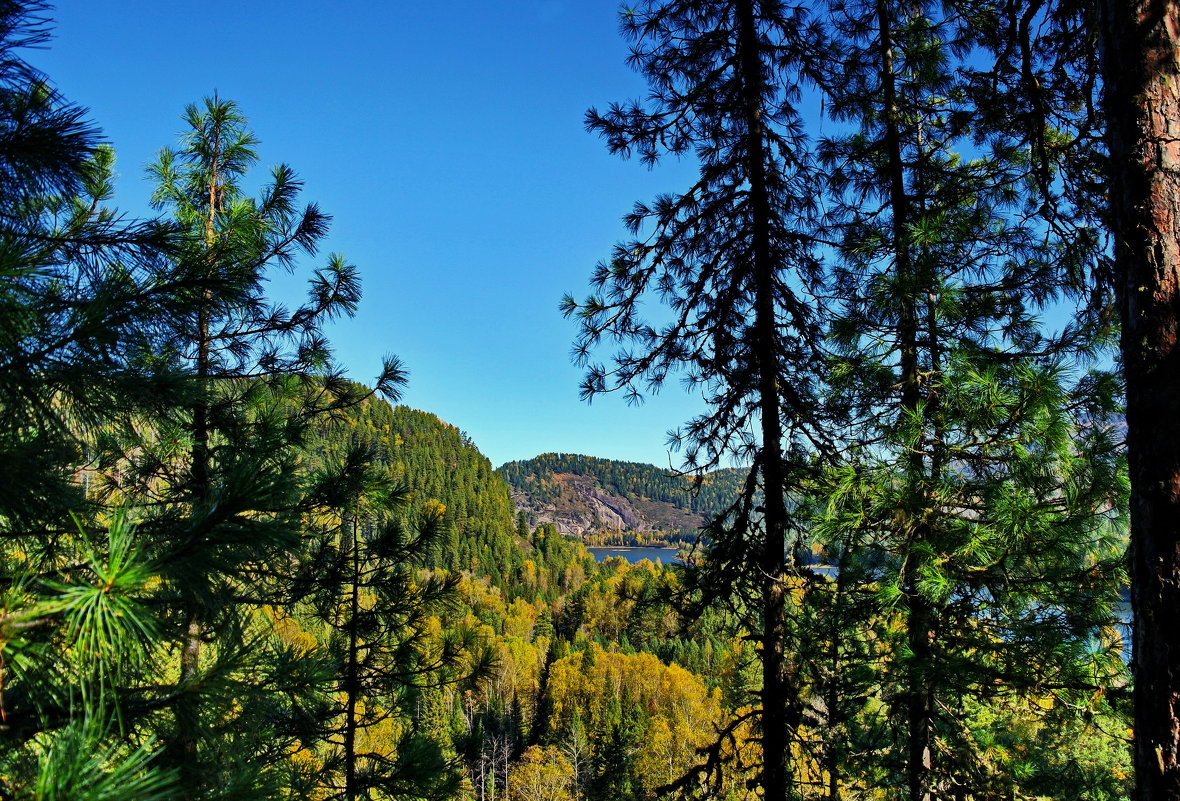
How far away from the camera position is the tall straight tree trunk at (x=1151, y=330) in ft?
5.57

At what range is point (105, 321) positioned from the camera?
148cm

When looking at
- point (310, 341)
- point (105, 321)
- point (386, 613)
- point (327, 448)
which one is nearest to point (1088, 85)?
point (105, 321)

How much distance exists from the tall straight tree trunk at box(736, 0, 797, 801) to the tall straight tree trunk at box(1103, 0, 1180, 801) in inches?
79.1

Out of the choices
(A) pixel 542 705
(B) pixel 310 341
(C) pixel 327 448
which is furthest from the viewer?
(A) pixel 542 705

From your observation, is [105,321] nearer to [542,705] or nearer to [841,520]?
[841,520]

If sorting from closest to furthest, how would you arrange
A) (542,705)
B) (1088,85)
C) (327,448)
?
(1088,85)
(327,448)
(542,705)

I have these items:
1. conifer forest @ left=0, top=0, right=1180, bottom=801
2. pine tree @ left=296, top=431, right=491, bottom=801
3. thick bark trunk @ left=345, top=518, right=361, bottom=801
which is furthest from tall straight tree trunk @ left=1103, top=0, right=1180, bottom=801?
thick bark trunk @ left=345, top=518, right=361, bottom=801

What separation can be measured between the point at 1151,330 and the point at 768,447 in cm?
218

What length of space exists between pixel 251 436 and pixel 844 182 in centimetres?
527

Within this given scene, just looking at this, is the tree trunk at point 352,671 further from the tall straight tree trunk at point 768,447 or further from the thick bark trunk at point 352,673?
the tall straight tree trunk at point 768,447

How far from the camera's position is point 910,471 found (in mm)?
3322

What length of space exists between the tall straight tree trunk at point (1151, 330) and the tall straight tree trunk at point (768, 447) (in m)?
2.01

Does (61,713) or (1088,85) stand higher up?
(1088,85)

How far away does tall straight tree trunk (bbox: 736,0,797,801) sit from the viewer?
3541mm
